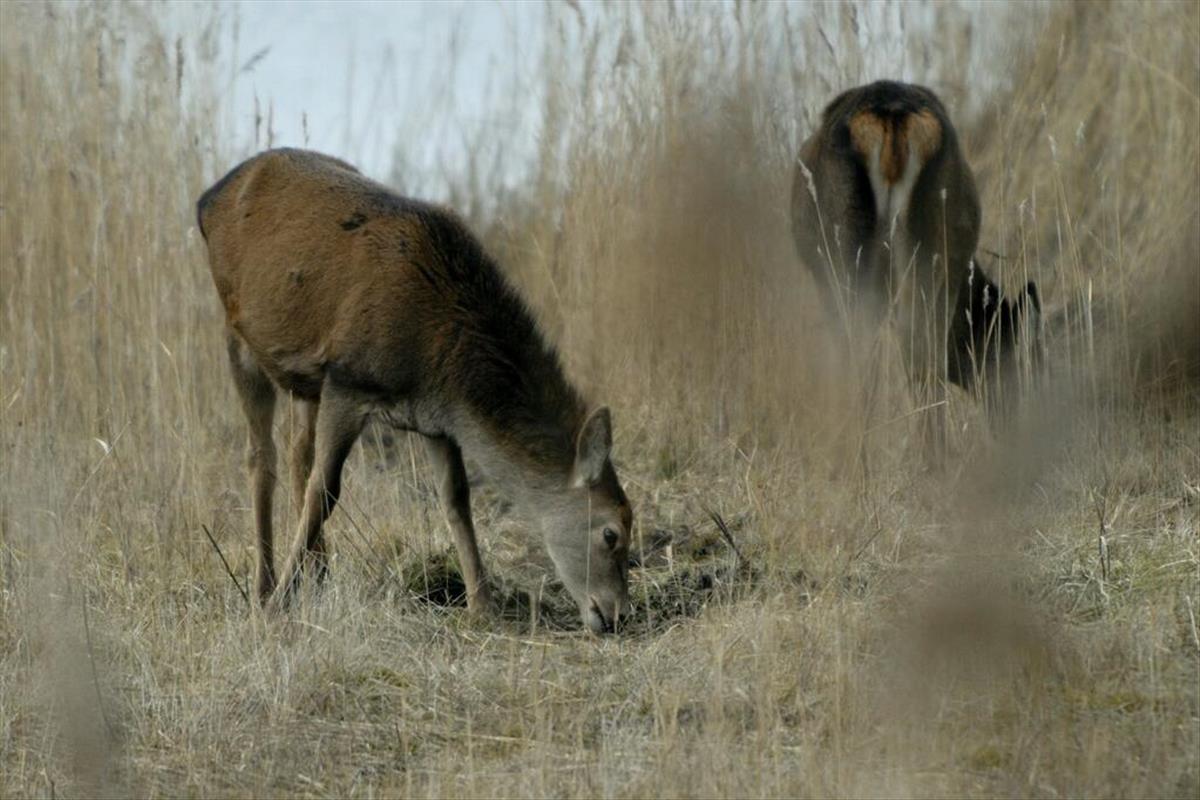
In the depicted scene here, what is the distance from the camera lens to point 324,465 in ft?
23.3

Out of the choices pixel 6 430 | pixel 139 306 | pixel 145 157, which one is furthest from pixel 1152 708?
pixel 145 157

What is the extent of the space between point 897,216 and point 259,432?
3180 millimetres

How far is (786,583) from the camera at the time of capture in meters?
6.91

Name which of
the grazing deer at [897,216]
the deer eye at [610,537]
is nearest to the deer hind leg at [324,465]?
the deer eye at [610,537]

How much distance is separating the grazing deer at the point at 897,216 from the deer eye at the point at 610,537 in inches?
80.7

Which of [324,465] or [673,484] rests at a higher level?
[324,465]

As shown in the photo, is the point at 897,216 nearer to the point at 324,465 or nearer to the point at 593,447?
the point at 593,447

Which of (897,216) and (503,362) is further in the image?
(897,216)

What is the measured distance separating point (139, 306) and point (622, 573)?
12.0ft

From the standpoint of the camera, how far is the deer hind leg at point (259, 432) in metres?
7.67

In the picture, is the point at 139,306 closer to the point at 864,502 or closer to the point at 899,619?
the point at 864,502

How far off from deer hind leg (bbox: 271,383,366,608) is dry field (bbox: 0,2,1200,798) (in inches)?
8.8

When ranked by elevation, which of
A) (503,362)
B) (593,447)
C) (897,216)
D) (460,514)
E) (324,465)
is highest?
(897,216)

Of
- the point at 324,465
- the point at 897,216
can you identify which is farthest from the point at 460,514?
the point at 897,216
